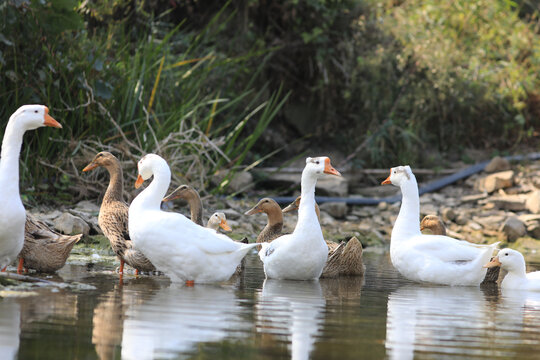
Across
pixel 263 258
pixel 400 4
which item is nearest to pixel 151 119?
pixel 263 258

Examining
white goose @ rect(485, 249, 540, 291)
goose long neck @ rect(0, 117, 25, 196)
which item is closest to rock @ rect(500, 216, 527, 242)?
white goose @ rect(485, 249, 540, 291)

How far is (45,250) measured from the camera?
6.68m

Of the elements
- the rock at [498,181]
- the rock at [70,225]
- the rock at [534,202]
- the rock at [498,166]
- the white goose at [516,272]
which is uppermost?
the rock at [498,166]

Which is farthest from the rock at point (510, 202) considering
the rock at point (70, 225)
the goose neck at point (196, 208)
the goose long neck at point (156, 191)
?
the goose long neck at point (156, 191)

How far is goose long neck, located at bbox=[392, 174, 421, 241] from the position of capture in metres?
8.05

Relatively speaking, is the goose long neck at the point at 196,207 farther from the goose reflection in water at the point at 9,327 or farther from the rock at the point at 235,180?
the rock at the point at 235,180

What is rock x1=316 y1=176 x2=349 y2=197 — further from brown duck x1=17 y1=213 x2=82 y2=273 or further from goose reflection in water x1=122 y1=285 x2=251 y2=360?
goose reflection in water x1=122 y1=285 x2=251 y2=360

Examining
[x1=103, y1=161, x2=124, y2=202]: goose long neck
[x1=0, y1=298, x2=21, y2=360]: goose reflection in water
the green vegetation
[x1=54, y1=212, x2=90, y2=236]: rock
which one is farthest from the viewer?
the green vegetation

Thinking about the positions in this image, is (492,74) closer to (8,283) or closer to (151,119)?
(151,119)

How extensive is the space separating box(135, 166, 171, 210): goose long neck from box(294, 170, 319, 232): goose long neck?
1.28 meters

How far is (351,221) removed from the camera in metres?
14.5

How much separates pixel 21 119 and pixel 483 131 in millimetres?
14767

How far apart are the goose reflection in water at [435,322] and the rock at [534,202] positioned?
25.9 ft

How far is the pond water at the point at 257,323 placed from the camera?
12.5 ft
